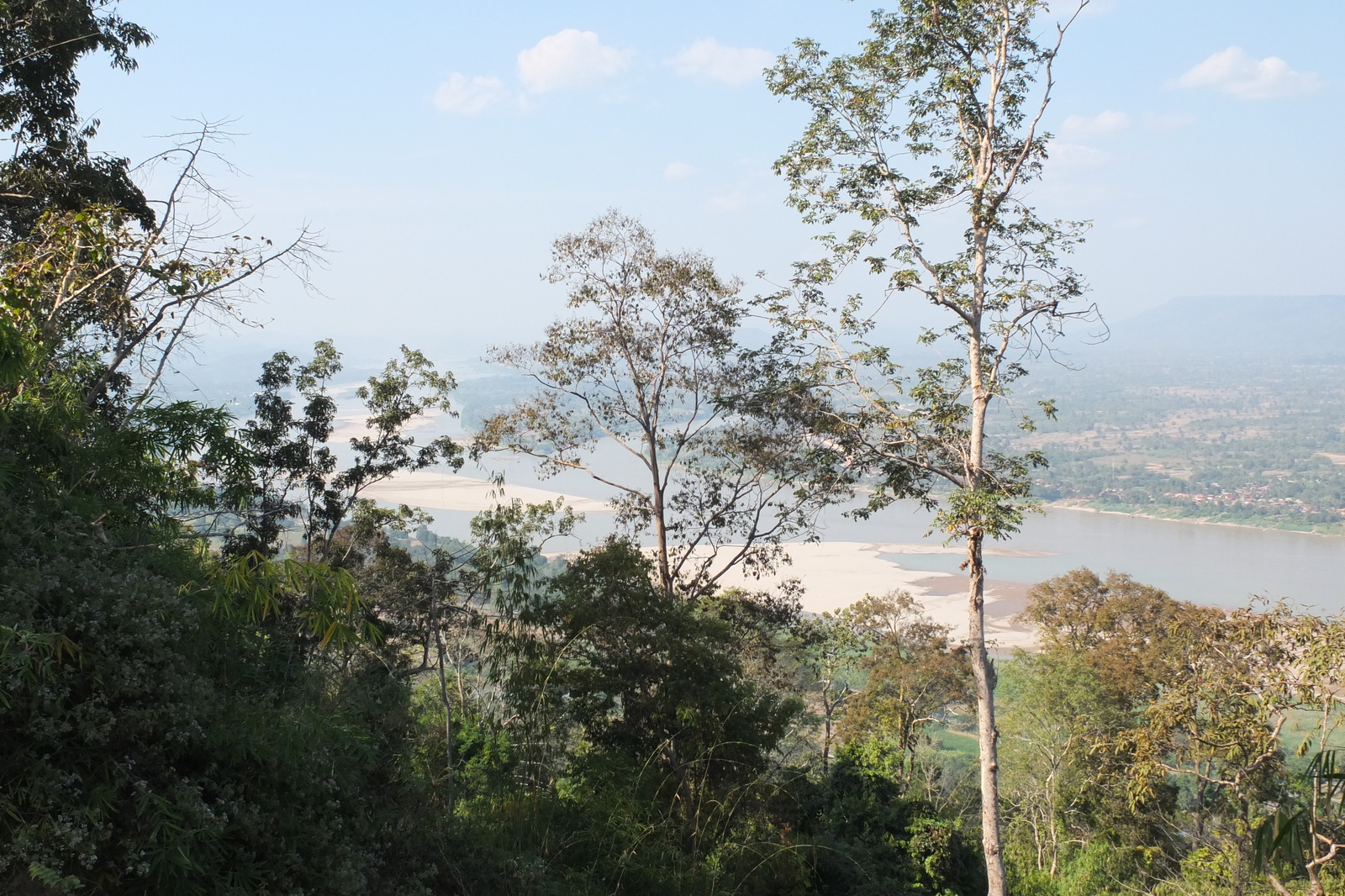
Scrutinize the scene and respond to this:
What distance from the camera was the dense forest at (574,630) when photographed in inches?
68.7

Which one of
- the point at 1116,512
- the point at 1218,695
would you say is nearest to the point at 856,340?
the point at 1218,695

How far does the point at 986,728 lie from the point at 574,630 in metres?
3.20

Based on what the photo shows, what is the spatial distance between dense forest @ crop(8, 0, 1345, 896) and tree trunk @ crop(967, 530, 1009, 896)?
0.11 ft

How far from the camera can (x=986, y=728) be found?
652 centimetres

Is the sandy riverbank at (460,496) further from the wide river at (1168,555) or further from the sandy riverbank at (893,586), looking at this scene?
the wide river at (1168,555)

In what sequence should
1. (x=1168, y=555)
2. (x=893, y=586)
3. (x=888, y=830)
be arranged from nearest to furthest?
1. (x=888, y=830)
2. (x=893, y=586)
3. (x=1168, y=555)

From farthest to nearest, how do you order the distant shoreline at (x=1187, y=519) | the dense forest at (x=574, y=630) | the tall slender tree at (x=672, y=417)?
1. the distant shoreline at (x=1187, y=519)
2. the tall slender tree at (x=672, y=417)
3. the dense forest at (x=574, y=630)

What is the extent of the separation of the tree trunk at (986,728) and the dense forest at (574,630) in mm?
35

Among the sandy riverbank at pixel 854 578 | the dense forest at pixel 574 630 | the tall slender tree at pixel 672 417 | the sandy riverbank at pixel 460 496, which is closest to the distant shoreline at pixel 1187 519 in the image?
the sandy riverbank at pixel 854 578

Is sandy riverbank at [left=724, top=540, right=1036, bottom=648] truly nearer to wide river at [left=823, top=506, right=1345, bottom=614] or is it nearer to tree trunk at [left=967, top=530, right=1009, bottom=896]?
wide river at [left=823, top=506, right=1345, bottom=614]

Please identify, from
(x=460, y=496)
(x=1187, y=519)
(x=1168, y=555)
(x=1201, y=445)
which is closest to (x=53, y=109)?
(x=460, y=496)

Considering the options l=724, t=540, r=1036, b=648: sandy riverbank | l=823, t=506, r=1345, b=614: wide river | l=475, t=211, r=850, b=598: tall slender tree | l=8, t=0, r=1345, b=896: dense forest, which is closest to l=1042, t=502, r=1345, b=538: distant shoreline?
l=823, t=506, r=1345, b=614: wide river

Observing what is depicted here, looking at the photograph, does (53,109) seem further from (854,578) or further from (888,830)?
(854,578)

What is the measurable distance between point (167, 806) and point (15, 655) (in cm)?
36
